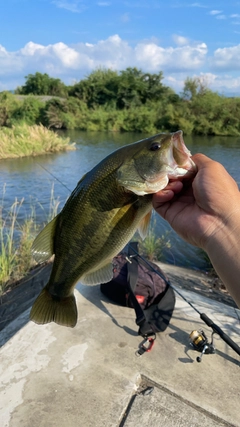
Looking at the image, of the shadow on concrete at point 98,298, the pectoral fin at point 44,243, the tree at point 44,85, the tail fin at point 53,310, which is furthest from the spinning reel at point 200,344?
the tree at point 44,85

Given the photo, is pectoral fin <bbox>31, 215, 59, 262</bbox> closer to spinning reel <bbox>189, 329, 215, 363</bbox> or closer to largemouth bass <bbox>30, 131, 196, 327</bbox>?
largemouth bass <bbox>30, 131, 196, 327</bbox>

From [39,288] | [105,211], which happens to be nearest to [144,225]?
[105,211]

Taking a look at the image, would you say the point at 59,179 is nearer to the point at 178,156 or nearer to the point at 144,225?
the point at 144,225

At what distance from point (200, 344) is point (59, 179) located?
15.3 meters

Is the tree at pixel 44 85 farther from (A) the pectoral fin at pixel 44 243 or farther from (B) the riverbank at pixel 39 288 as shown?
(A) the pectoral fin at pixel 44 243

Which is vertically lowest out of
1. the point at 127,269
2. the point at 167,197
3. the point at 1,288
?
the point at 1,288

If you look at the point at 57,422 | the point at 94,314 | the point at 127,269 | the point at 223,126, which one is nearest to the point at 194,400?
the point at 57,422

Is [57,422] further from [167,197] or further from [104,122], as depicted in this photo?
[104,122]

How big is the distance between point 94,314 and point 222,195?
8.77 feet

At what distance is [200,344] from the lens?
3490 mm

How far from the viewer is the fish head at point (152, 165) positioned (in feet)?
6.28

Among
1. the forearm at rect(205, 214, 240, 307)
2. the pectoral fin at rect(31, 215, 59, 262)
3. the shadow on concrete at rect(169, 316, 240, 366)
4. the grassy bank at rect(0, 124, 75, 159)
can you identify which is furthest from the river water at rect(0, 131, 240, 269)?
the forearm at rect(205, 214, 240, 307)

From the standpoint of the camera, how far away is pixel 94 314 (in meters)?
4.15

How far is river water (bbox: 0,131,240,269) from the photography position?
29.6ft
